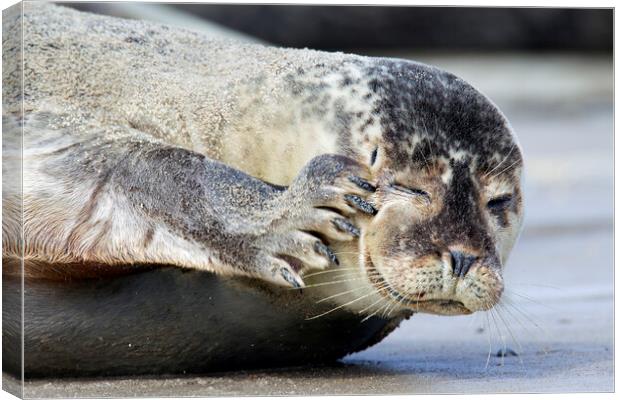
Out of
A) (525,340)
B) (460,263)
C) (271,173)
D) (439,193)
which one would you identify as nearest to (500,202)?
(439,193)

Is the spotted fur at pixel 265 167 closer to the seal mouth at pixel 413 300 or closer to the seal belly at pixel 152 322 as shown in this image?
the seal mouth at pixel 413 300

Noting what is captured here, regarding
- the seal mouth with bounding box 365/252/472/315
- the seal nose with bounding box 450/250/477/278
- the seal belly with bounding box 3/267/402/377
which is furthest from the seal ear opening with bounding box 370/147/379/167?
the seal belly with bounding box 3/267/402/377

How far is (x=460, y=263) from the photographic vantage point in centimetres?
484

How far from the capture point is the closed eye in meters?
5.19

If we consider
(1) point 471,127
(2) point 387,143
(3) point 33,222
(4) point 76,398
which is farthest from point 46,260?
(1) point 471,127

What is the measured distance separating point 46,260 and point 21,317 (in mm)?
275

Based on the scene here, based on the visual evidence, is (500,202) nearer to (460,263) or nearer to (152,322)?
(460,263)

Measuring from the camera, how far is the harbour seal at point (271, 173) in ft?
15.9

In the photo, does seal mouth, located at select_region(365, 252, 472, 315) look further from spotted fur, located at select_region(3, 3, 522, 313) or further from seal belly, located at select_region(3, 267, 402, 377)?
seal belly, located at select_region(3, 267, 402, 377)

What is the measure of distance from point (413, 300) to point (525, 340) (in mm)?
1606

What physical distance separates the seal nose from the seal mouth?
13 centimetres

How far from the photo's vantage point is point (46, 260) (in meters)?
5.11

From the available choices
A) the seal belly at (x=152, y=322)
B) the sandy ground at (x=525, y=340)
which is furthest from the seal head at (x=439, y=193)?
the seal belly at (x=152, y=322)

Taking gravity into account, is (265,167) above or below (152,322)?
above
